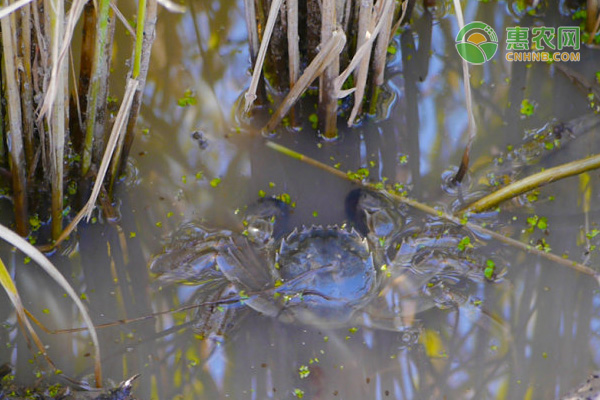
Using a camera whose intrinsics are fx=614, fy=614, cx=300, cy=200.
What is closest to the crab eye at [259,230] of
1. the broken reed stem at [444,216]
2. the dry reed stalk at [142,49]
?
the broken reed stem at [444,216]

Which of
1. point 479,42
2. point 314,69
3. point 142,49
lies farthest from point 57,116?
point 479,42

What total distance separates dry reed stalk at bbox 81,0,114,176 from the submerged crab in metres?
0.42

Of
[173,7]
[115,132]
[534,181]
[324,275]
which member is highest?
[173,7]

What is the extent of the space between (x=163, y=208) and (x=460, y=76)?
4.05 ft

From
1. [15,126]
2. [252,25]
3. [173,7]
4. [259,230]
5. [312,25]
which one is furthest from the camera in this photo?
[259,230]

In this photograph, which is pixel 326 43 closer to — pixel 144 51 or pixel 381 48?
pixel 381 48

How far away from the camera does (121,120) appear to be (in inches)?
63.2

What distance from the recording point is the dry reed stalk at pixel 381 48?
6.10 ft

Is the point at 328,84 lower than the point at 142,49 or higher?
→ lower

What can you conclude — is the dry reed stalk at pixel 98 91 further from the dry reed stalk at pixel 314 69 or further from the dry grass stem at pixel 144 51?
the dry reed stalk at pixel 314 69

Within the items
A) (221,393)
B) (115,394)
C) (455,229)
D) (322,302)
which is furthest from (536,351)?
(115,394)

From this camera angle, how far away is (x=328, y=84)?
6.63ft

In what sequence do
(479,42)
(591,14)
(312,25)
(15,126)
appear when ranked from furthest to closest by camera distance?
(479,42)
(591,14)
(312,25)
(15,126)

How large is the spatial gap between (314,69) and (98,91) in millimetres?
635
